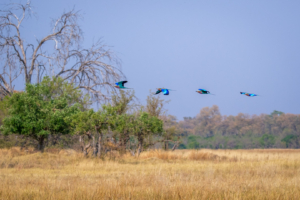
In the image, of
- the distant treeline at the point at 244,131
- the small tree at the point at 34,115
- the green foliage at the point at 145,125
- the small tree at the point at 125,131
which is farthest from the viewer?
the distant treeline at the point at 244,131

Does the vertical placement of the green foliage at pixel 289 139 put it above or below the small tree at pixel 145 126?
below

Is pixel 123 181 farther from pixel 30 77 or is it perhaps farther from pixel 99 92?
pixel 30 77

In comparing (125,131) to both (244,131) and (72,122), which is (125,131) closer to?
(72,122)

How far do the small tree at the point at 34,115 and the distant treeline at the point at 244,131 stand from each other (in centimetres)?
4106

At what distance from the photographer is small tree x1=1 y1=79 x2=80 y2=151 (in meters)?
19.6

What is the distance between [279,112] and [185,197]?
89675 millimetres

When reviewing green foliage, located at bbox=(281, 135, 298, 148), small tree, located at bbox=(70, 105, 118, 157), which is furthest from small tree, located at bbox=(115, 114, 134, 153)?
green foliage, located at bbox=(281, 135, 298, 148)

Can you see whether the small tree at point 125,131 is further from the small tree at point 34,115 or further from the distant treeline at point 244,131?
the distant treeline at point 244,131

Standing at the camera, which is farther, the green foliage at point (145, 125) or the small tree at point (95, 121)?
the green foliage at point (145, 125)

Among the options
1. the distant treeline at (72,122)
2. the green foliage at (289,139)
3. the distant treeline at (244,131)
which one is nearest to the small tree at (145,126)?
the distant treeline at (72,122)

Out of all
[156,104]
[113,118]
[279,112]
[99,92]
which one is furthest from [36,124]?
[279,112]

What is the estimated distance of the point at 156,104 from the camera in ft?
96.6

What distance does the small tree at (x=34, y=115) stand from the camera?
1962 cm

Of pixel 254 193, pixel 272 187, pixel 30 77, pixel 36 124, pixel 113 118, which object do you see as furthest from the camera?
pixel 30 77
